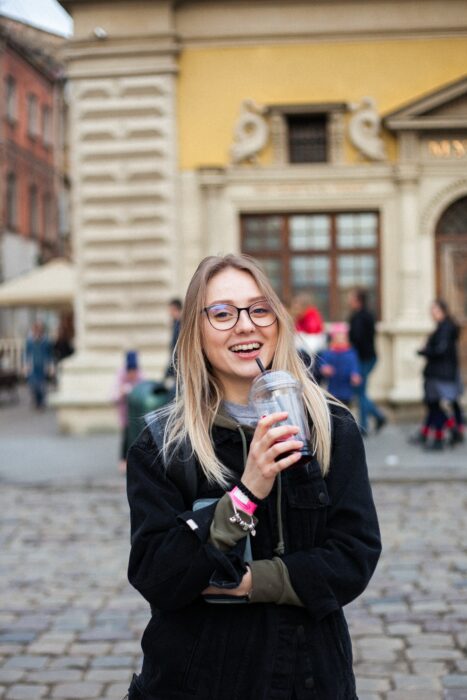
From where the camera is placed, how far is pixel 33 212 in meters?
42.4

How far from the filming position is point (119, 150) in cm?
1540

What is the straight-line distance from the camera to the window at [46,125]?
4243 cm

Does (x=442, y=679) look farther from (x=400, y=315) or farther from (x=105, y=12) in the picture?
(x=105, y=12)

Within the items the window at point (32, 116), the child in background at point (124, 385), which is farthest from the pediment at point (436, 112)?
the window at point (32, 116)

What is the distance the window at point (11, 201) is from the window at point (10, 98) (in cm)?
219

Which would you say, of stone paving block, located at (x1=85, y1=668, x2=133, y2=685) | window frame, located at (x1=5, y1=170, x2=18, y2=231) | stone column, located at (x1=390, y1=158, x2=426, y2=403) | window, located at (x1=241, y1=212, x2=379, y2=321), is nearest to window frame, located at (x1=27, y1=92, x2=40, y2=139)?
window frame, located at (x1=5, y1=170, x2=18, y2=231)

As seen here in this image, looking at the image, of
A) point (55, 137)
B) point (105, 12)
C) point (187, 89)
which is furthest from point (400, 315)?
point (55, 137)

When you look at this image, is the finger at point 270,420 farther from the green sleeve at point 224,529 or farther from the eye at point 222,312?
the eye at point 222,312

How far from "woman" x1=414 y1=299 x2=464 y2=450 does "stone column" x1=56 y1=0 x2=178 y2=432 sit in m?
4.35

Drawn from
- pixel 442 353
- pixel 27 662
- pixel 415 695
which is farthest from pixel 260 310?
pixel 442 353

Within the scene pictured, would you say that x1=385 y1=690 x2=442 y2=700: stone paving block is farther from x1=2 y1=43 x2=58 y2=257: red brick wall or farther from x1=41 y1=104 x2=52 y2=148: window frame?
x1=41 y1=104 x2=52 y2=148: window frame

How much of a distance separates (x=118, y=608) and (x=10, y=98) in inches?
1370

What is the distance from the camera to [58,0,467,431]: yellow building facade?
15320mm

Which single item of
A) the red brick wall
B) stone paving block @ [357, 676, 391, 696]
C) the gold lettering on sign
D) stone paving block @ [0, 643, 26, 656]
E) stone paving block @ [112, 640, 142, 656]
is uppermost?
the red brick wall
